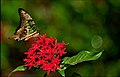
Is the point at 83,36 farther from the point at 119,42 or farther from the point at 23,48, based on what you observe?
the point at 23,48

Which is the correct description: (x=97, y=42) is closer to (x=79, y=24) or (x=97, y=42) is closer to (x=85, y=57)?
(x=79, y=24)

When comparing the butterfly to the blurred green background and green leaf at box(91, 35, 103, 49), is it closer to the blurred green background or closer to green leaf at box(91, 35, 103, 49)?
green leaf at box(91, 35, 103, 49)

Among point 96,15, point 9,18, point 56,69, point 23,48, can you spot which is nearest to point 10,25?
point 9,18

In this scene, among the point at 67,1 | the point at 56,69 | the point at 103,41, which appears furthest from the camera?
the point at 67,1

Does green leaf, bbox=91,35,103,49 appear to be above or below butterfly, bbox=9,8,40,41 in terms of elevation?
below

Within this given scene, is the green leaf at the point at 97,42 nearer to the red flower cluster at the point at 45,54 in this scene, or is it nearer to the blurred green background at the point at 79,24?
the blurred green background at the point at 79,24

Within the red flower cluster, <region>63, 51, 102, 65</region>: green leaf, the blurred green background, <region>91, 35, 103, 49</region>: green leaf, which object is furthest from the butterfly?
the blurred green background

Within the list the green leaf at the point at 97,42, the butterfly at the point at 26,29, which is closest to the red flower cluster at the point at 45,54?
the butterfly at the point at 26,29
